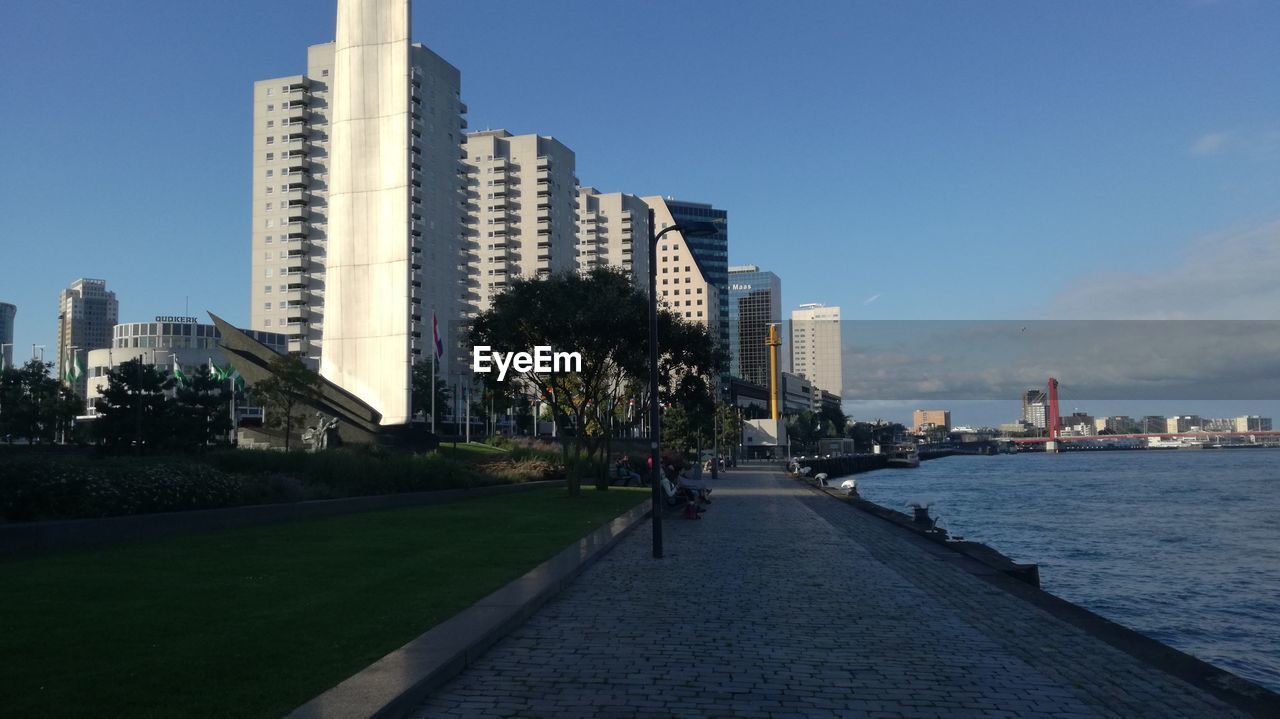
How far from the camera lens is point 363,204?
62.3m

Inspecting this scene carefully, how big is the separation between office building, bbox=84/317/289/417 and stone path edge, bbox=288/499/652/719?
9867 cm

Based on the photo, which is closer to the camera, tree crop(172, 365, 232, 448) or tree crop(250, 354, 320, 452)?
tree crop(172, 365, 232, 448)

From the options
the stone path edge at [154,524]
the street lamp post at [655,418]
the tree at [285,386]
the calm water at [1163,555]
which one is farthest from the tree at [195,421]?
the calm water at [1163,555]

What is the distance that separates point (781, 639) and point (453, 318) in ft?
356

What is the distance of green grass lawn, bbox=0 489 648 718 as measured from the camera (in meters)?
6.01

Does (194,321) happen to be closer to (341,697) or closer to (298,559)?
(298,559)

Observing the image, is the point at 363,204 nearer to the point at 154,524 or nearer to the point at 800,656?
the point at 154,524

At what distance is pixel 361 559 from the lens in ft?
43.4

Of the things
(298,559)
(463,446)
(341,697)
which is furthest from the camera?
(463,446)

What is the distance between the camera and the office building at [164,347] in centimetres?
10581

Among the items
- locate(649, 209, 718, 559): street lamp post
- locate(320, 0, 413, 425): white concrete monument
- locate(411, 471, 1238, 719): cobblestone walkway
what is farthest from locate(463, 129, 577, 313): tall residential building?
locate(411, 471, 1238, 719): cobblestone walkway

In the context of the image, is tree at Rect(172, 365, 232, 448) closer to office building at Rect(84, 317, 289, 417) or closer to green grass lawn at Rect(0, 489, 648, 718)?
green grass lawn at Rect(0, 489, 648, 718)

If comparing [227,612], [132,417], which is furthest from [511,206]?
[227,612]

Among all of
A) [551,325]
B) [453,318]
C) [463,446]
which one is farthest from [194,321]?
[551,325]
